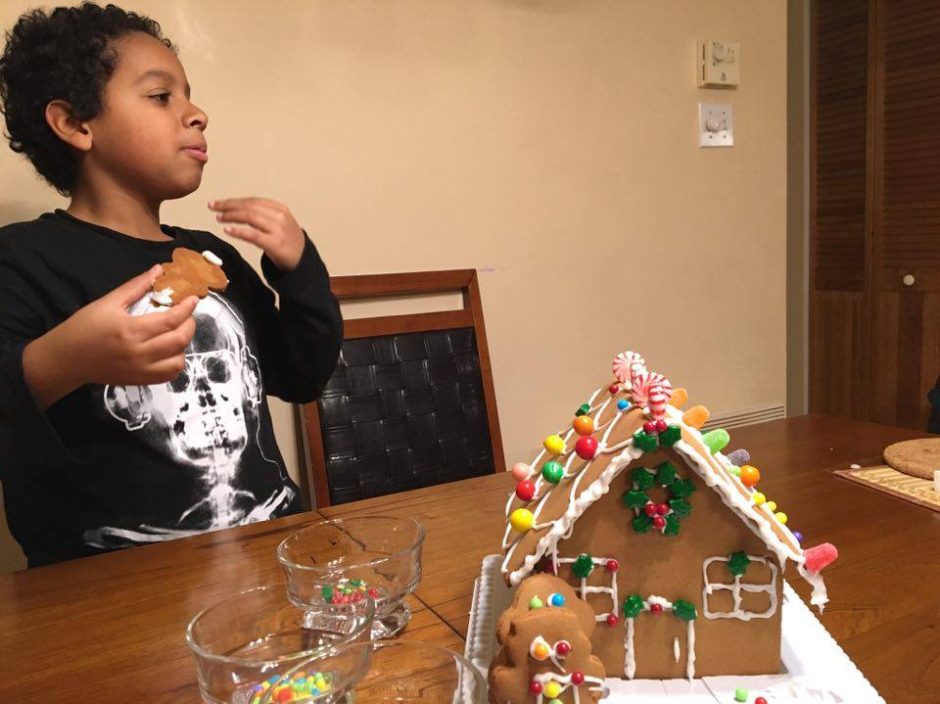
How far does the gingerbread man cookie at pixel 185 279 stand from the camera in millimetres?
743

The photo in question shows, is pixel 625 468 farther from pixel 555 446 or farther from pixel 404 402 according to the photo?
pixel 404 402

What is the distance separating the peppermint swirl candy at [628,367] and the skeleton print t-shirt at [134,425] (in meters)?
0.64

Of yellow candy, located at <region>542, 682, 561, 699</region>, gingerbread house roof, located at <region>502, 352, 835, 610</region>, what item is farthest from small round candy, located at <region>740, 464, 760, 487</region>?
yellow candy, located at <region>542, 682, 561, 699</region>

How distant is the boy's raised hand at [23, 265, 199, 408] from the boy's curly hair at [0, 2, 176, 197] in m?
0.43

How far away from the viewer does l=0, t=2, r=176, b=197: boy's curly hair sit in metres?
1.00

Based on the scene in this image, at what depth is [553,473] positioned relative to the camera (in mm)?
545

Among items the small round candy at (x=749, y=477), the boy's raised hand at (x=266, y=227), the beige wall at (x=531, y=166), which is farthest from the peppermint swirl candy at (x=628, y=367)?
the beige wall at (x=531, y=166)

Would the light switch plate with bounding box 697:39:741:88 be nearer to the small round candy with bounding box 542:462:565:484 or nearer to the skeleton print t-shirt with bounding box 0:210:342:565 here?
the skeleton print t-shirt with bounding box 0:210:342:565

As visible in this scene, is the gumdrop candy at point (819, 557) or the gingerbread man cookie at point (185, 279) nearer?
the gumdrop candy at point (819, 557)

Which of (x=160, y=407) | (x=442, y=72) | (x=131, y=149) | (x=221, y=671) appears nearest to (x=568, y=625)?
(x=221, y=671)

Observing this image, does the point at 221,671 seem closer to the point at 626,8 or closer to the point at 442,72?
the point at 442,72

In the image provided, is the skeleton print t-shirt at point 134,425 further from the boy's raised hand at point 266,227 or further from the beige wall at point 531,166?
the beige wall at point 531,166

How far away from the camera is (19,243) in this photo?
100 centimetres

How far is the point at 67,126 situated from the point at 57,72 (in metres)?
0.08
